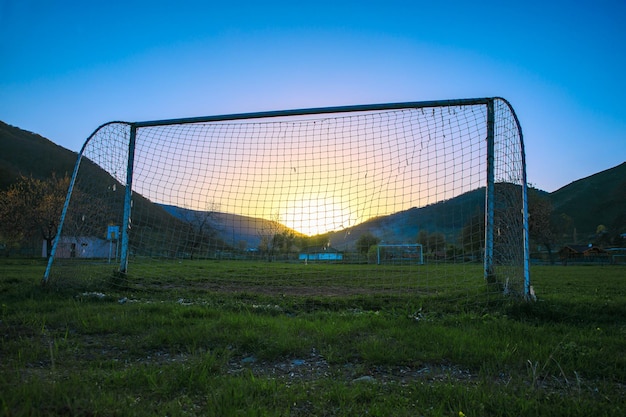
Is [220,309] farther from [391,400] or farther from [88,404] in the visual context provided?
[391,400]

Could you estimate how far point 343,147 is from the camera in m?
8.33

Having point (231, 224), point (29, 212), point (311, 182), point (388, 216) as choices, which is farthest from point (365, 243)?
point (29, 212)

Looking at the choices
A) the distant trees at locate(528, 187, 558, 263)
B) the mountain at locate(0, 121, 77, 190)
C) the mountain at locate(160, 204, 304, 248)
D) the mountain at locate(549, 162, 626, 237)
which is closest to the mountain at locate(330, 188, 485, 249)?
the mountain at locate(160, 204, 304, 248)

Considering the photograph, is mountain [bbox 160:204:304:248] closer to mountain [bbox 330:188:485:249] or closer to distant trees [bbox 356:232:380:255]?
mountain [bbox 330:188:485:249]

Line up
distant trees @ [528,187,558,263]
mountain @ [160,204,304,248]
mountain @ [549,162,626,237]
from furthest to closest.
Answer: mountain @ [549,162,626,237]
distant trees @ [528,187,558,263]
mountain @ [160,204,304,248]

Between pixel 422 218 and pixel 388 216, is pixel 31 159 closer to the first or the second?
pixel 388 216

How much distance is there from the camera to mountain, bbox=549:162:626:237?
3900 inches

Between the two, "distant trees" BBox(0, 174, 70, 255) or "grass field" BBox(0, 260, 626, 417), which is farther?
"distant trees" BBox(0, 174, 70, 255)

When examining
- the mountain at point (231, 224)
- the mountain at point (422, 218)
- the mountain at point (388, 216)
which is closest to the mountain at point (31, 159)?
the mountain at point (388, 216)

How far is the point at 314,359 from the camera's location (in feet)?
10.5

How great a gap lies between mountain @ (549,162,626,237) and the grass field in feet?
333

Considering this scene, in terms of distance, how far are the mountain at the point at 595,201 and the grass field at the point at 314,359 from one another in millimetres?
101394

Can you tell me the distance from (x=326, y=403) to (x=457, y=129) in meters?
6.39

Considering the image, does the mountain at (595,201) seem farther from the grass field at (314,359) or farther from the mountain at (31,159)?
the mountain at (31,159)
